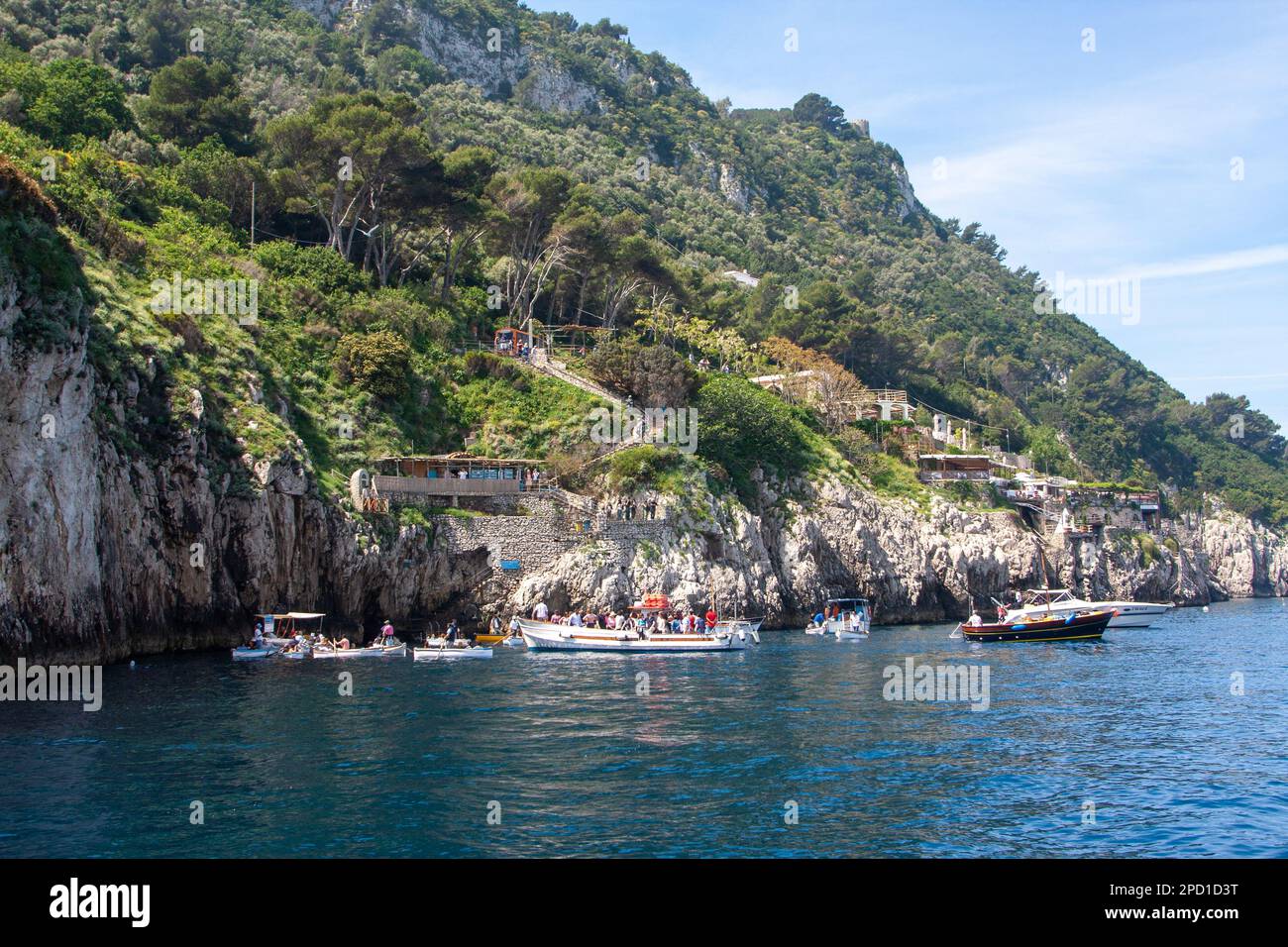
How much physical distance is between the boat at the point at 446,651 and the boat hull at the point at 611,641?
3.39 meters

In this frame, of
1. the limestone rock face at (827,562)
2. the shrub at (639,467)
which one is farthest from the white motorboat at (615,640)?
the shrub at (639,467)

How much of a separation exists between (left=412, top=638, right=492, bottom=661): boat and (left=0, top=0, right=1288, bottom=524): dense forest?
10.3 meters

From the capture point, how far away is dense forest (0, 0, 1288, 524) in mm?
50875

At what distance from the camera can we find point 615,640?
5175 centimetres

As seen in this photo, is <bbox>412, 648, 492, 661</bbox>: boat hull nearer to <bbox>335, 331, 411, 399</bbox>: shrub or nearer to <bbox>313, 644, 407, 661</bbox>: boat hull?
<bbox>313, 644, 407, 661</bbox>: boat hull

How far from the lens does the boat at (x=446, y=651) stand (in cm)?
4653

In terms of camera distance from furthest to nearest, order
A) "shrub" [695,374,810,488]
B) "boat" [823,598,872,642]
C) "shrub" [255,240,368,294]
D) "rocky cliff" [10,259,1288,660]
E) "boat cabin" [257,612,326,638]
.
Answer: "shrub" [695,374,810,488]
"shrub" [255,240,368,294]
"boat" [823,598,872,642]
"boat cabin" [257,612,326,638]
"rocky cliff" [10,259,1288,660]

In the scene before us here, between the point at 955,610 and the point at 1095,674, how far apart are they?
35648mm

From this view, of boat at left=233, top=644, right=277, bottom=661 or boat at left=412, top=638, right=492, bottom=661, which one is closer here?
boat at left=233, top=644, right=277, bottom=661

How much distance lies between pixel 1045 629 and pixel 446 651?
3519cm

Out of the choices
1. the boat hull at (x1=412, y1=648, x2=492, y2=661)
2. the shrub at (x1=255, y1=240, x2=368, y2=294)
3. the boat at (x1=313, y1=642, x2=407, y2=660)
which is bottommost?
the boat hull at (x1=412, y1=648, x2=492, y2=661)

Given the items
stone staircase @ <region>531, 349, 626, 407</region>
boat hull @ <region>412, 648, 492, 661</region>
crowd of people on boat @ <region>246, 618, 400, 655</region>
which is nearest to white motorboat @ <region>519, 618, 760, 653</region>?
boat hull @ <region>412, 648, 492, 661</region>

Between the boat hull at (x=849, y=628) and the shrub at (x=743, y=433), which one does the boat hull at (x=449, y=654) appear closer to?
the boat hull at (x=849, y=628)
